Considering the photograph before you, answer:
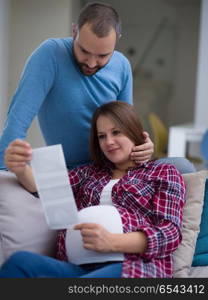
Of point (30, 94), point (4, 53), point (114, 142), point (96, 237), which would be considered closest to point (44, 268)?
point (96, 237)

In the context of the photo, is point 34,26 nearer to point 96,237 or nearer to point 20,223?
point 20,223

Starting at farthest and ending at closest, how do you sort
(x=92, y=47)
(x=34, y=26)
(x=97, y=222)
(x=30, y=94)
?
(x=34, y=26) → (x=30, y=94) → (x=92, y=47) → (x=97, y=222)

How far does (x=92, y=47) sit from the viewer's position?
1.52 m

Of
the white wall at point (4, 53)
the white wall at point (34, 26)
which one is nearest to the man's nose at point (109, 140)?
the white wall at point (4, 53)

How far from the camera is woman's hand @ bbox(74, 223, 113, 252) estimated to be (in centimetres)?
133

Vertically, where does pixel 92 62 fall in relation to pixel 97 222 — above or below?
above

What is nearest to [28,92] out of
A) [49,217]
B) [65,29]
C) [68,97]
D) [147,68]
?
[68,97]

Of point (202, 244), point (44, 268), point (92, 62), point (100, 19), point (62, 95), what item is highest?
point (100, 19)

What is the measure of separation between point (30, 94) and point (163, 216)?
1.98 ft

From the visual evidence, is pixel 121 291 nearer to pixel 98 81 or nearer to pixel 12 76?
pixel 98 81

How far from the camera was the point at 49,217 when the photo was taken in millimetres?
1336

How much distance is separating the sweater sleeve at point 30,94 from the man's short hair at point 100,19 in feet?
0.63

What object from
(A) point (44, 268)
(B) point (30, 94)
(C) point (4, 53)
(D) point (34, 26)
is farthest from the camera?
(D) point (34, 26)

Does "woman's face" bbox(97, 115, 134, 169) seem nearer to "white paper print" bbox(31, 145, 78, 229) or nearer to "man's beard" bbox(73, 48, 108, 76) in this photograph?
"man's beard" bbox(73, 48, 108, 76)
